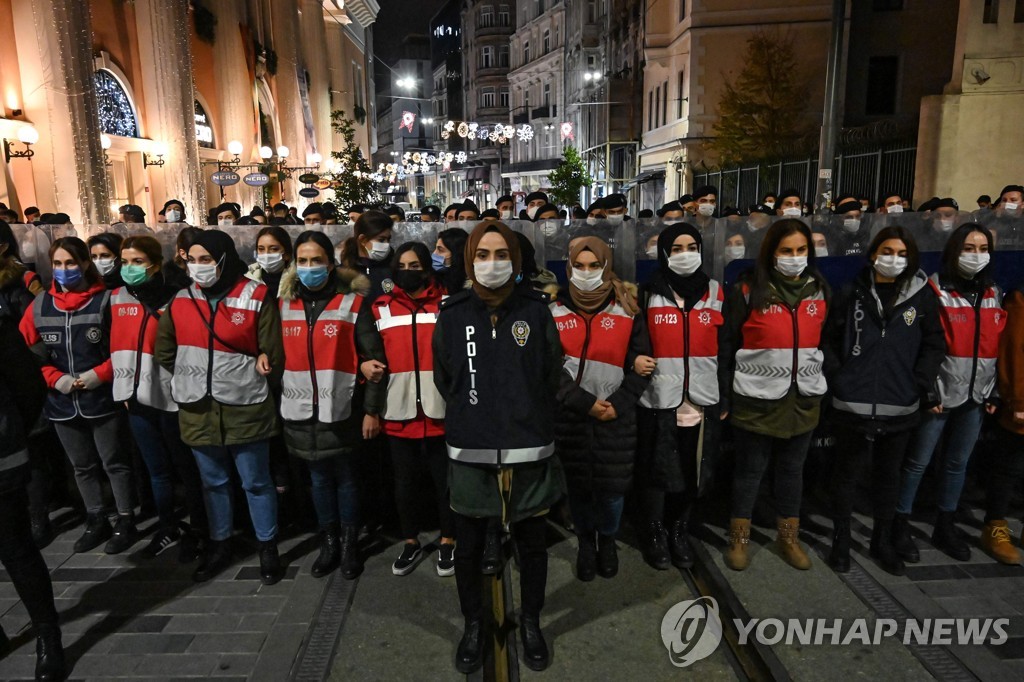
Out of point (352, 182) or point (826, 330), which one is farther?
point (352, 182)

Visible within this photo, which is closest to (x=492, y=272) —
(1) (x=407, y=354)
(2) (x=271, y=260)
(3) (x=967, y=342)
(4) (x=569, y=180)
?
(1) (x=407, y=354)

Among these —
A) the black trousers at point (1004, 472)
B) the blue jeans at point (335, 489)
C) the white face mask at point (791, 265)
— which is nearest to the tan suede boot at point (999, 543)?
the black trousers at point (1004, 472)

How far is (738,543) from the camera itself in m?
4.50

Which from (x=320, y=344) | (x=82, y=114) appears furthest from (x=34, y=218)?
(x=320, y=344)

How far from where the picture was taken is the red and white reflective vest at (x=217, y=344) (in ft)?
13.6

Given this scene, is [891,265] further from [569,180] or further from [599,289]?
[569,180]

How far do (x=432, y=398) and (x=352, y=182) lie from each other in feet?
56.4

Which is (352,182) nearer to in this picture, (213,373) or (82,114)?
(82,114)

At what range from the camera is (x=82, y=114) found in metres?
15.0

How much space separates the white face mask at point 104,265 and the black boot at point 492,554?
316 cm

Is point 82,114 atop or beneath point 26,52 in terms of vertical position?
beneath

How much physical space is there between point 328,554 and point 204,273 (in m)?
1.91

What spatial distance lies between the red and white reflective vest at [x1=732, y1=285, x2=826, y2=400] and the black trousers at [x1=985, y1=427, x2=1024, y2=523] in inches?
54.2

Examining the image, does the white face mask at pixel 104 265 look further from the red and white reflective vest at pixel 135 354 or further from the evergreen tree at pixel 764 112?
the evergreen tree at pixel 764 112
